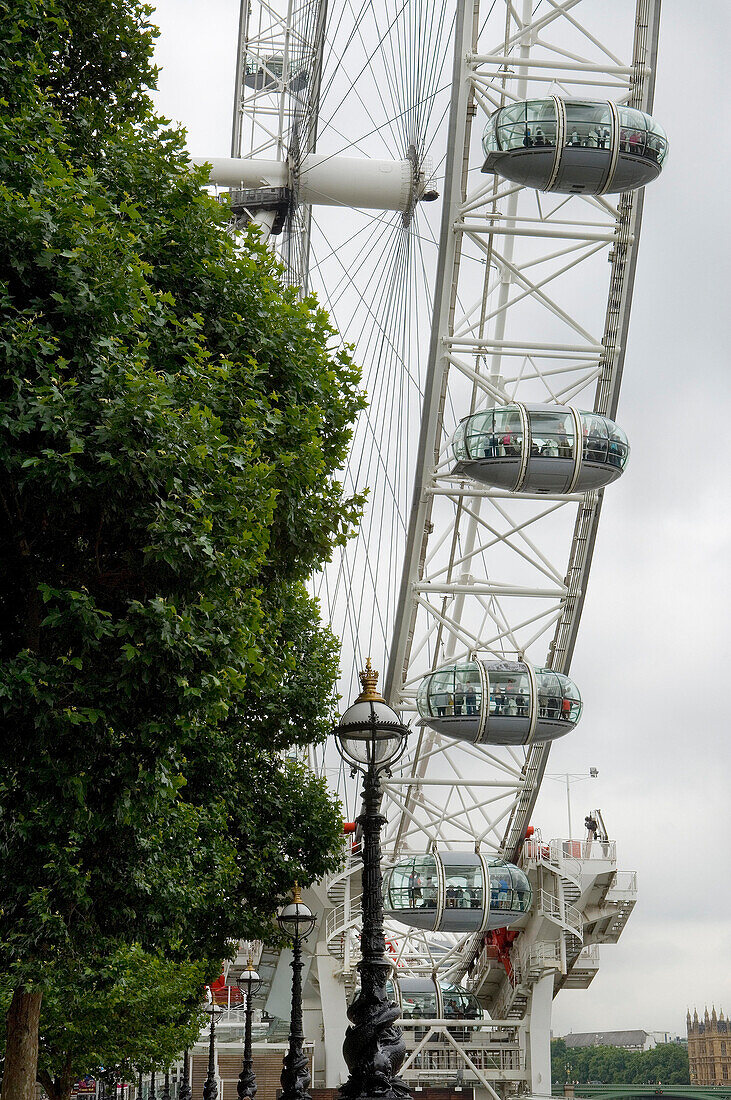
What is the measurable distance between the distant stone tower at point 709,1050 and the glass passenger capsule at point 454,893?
56274 mm

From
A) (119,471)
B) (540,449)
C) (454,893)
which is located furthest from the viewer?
(454,893)

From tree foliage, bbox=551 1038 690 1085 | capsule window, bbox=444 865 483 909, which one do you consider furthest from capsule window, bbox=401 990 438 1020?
tree foliage, bbox=551 1038 690 1085

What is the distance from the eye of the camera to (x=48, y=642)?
938 cm

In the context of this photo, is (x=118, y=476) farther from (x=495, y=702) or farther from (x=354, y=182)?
(x=354, y=182)

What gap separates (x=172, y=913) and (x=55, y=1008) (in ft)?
36.7

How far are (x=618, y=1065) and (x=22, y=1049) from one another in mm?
80890

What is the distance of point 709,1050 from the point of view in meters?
90.1

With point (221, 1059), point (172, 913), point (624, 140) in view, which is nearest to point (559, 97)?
point (624, 140)

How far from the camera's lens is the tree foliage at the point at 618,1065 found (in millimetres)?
84125

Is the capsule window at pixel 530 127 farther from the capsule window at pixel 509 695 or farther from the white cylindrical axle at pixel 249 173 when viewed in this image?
the capsule window at pixel 509 695

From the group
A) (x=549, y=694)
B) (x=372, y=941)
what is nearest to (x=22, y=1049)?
(x=372, y=941)

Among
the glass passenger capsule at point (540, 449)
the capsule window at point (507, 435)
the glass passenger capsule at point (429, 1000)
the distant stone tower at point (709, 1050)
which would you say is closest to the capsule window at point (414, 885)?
the glass passenger capsule at point (429, 1000)

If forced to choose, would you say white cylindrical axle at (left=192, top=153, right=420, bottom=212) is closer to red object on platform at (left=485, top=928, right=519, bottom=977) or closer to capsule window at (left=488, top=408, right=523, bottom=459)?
capsule window at (left=488, top=408, right=523, bottom=459)

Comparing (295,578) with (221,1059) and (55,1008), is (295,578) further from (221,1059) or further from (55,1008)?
(221,1059)
